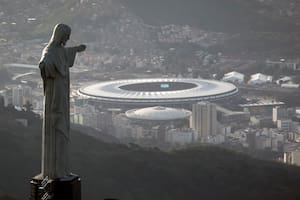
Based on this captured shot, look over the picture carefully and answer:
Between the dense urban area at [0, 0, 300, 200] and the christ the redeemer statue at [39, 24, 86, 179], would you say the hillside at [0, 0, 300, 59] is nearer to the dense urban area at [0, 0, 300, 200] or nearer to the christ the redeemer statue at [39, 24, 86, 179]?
the dense urban area at [0, 0, 300, 200]

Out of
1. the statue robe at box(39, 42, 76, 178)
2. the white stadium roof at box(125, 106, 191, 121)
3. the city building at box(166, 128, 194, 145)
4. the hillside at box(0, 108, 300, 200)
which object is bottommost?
the city building at box(166, 128, 194, 145)

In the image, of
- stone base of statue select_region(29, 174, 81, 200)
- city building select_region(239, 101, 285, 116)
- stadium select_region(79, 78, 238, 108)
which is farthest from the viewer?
stadium select_region(79, 78, 238, 108)

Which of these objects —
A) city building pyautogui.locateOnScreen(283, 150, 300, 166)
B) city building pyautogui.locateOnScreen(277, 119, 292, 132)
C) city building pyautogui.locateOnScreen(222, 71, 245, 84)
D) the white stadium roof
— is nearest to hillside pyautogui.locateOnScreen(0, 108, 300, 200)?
city building pyautogui.locateOnScreen(283, 150, 300, 166)

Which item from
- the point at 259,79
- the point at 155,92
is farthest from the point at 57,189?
the point at 259,79

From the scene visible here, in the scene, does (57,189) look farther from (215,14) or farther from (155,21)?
(215,14)

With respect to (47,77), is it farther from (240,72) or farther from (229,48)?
(229,48)

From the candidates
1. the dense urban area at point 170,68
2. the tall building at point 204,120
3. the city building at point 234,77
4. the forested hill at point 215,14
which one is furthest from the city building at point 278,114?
the forested hill at point 215,14
